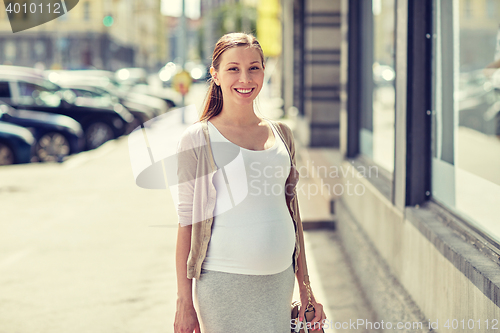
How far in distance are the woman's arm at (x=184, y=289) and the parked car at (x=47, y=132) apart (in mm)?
9858

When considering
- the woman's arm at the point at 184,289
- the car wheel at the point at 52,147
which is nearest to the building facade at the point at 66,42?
the car wheel at the point at 52,147

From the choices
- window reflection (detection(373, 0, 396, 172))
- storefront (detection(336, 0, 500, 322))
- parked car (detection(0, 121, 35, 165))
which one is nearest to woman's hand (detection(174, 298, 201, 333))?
storefront (detection(336, 0, 500, 322))

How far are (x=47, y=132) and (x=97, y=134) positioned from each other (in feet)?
9.02

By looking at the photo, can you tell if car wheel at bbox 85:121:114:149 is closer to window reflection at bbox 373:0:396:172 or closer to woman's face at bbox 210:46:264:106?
window reflection at bbox 373:0:396:172

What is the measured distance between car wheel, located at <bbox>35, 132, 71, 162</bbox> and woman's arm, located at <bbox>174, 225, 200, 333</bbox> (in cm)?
992

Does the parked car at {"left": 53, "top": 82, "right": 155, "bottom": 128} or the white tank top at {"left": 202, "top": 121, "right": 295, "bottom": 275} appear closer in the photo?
the white tank top at {"left": 202, "top": 121, "right": 295, "bottom": 275}

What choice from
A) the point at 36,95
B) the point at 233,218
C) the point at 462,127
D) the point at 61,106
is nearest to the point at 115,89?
the point at 61,106

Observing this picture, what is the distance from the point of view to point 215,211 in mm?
2057

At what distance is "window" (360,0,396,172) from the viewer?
550 centimetres

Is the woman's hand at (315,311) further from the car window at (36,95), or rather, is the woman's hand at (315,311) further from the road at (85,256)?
the car window at (36,95)

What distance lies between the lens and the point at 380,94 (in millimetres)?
6324

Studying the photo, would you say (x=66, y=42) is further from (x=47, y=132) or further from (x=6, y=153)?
(x=6, y=153)

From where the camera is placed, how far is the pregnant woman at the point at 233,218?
80.0 inches

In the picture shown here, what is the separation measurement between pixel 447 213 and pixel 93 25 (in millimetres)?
57150
